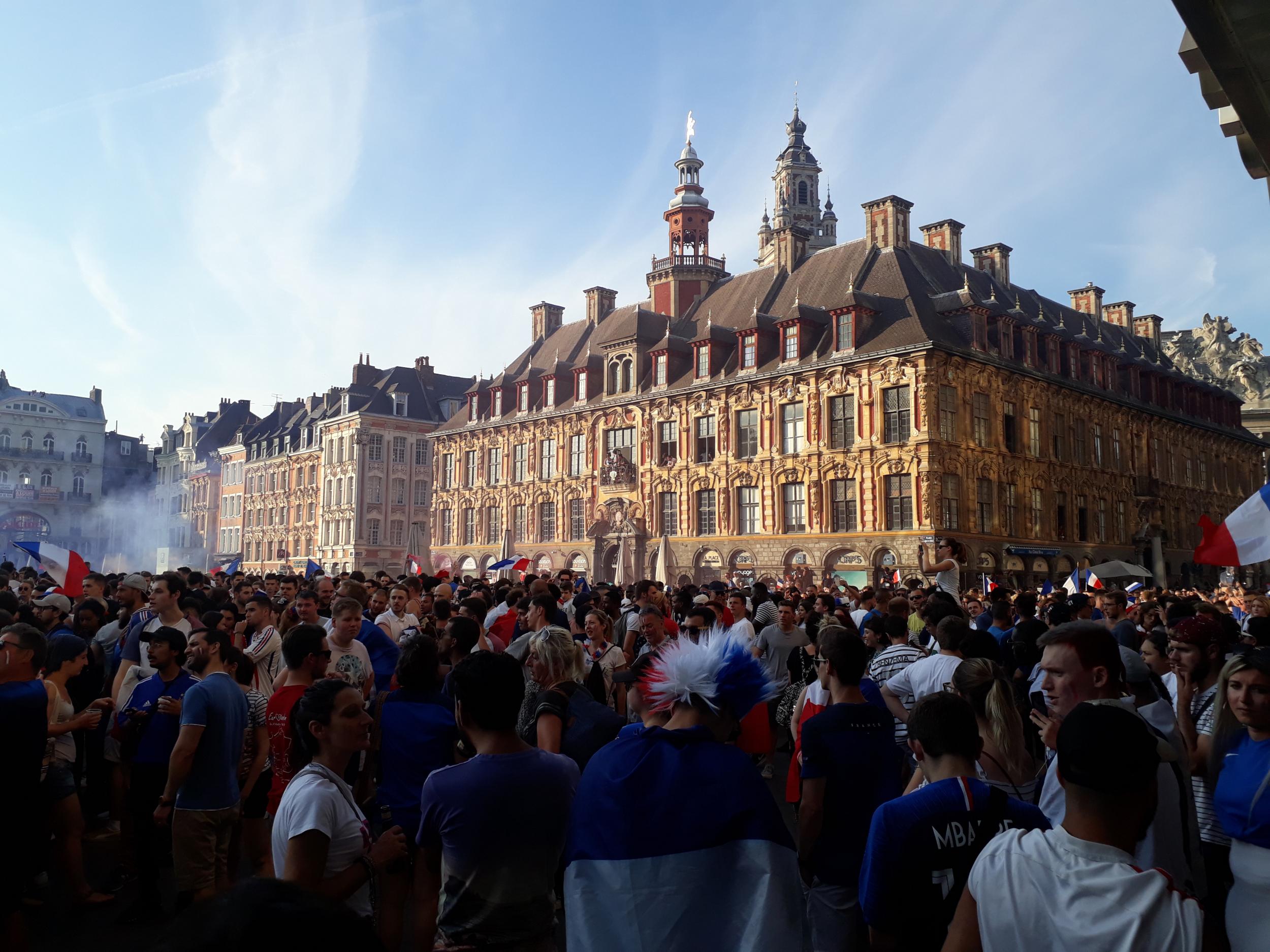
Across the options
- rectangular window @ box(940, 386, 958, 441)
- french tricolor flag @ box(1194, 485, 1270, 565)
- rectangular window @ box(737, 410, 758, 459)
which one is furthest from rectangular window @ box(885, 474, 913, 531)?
french tricolor flag @ box(1194, 485, 1270, 565)

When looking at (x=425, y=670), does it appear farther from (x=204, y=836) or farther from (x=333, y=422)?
(x=333, y=422)

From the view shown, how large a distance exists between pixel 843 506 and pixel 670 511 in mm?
7987

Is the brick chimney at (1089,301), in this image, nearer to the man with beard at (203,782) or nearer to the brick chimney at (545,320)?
the brick chimney at (545,320)

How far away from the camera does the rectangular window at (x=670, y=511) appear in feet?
126

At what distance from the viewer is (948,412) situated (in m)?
32.2

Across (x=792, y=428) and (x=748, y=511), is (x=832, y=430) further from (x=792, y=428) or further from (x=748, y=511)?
(x=748, y=511)

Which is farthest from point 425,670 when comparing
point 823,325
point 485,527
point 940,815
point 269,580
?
point 485,527

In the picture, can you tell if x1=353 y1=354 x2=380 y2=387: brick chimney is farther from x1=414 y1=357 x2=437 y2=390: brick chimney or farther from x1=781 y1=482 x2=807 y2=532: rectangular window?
x1=781 y1=482 x2=807 y2=532: rectangular window

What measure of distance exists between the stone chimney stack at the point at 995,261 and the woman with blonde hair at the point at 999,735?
41996 millimetres

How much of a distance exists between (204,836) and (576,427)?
3699 centimetres

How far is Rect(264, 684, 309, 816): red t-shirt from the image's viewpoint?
18.6ft

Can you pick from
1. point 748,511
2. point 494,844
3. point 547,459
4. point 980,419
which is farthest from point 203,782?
point 547,459

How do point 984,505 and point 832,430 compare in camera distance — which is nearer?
point 984,505

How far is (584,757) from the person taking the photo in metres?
4.96
